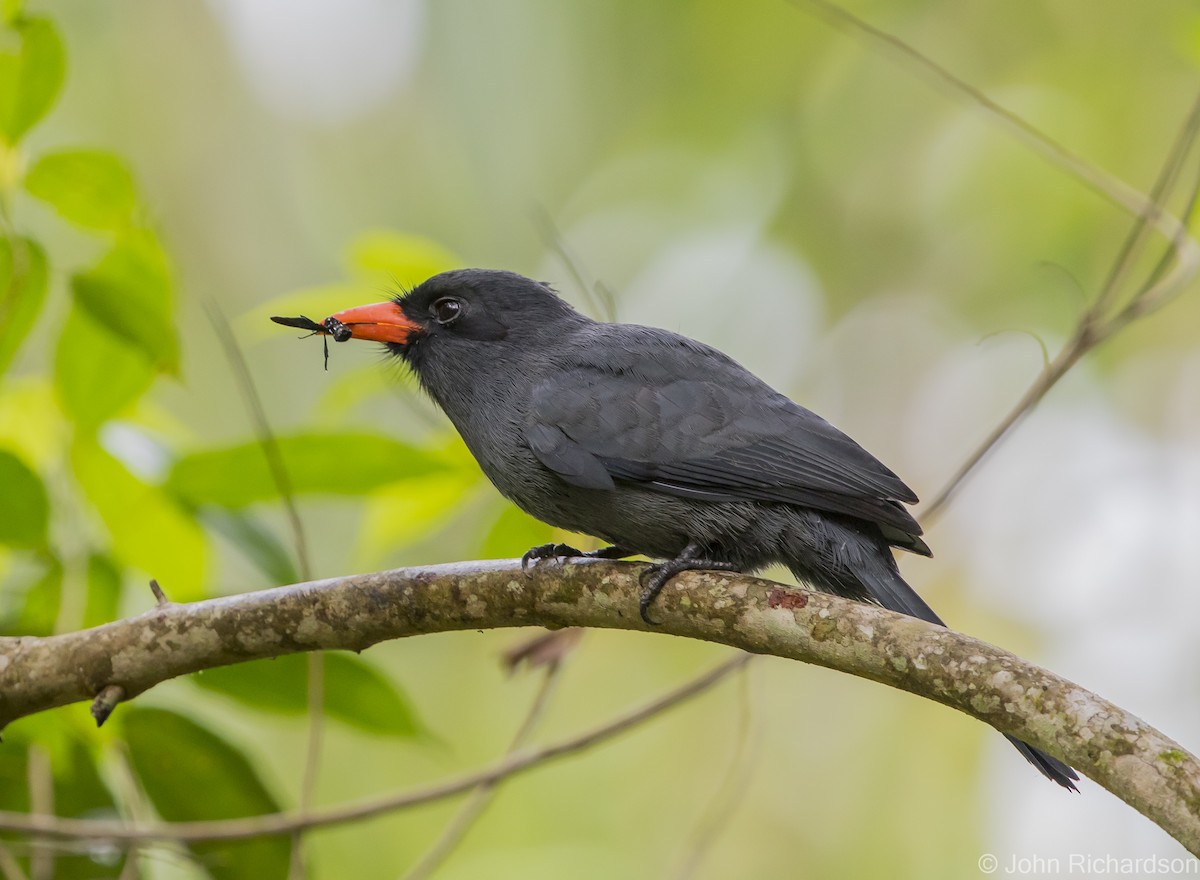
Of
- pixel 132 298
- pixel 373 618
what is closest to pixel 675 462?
pixel 373 618

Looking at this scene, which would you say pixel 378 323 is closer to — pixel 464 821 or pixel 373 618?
pixel 373 618

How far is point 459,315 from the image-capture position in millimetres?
3357

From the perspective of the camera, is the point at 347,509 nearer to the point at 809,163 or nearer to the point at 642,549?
the point at 809,163

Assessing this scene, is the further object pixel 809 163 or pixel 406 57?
pixel 406 57

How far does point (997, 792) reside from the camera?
273 inches

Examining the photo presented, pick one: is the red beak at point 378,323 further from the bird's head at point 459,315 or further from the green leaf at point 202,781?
the green leaf at point 202,781

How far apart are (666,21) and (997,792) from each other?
538cm

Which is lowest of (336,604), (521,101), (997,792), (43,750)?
(43,750)

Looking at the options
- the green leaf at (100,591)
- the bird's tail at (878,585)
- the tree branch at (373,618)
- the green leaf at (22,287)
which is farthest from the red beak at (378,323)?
the bird's tail at (878,585)

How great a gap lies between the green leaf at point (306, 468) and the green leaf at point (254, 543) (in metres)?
0.10

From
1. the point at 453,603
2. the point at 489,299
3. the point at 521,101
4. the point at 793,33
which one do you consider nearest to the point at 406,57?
the point at 521,101

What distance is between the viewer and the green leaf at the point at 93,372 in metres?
2.84

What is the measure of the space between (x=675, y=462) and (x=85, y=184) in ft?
5.09

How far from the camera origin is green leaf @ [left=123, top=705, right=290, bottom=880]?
2916 mm
